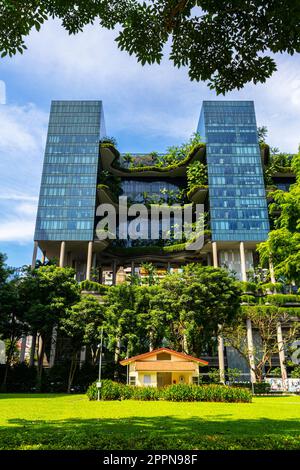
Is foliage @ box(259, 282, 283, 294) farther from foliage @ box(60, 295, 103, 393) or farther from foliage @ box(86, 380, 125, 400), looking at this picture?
foliage @ box(86, 380, 125, 400)

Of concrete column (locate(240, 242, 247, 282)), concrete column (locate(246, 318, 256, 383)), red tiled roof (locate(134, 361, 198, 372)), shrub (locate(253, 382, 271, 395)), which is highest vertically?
concrete column (locate(240, 242, 247, 282))

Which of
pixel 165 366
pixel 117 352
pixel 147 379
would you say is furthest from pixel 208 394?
pixel 117 352

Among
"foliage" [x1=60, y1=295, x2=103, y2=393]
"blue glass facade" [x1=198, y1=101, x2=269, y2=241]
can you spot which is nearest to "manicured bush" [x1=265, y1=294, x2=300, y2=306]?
"blue glass facade" [x1=198, y1=101, x2=269, y2=241]

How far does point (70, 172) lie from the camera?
56188mm

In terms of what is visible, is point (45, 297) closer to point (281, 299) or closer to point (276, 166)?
point (281, 299)

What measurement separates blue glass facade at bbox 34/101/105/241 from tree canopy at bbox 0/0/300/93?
48138 millimetres

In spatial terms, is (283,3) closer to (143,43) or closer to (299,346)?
(143,43)

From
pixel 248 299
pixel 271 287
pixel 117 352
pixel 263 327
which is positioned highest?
pixel 271 287

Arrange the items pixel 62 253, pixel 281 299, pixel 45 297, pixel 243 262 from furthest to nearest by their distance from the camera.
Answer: pixel 243 262 → pixel 62 253 → pixel 281 299 → pixel 45 297

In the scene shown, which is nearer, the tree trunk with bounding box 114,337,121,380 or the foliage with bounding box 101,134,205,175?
the tree trunk with bounding box 114,337,121,380

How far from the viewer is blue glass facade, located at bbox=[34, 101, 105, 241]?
53.3m

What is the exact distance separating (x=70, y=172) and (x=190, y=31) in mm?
52522

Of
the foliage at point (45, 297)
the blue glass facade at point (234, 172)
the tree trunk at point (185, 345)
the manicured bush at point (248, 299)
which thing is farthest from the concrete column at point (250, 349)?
the foliage at point (45, 297)

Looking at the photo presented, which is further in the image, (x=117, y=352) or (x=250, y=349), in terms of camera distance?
(x=250, y=349)
